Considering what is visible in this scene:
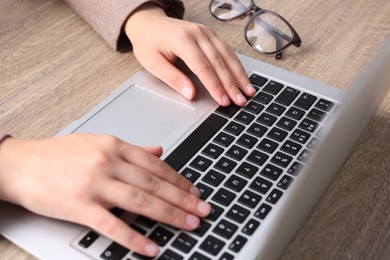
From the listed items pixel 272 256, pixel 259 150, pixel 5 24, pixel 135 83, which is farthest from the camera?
pixel 5 24

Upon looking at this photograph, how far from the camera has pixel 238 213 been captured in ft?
2.25

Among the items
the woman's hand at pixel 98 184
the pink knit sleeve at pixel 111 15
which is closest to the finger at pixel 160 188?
the woman's hand at pixel 98 184

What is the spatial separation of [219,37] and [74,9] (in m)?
0.28

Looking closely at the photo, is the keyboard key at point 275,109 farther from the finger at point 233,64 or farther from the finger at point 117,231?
the finger at point 117,231

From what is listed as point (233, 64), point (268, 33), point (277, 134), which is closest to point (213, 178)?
point (277, 134)

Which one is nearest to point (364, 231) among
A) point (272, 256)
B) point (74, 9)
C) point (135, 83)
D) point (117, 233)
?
point (272, 256)

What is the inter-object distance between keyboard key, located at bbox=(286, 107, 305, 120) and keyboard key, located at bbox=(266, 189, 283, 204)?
0.49 feet

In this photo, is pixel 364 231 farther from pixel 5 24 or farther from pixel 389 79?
pixel 5 24

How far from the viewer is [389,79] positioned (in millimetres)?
675

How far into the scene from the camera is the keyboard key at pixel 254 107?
0.84 metres

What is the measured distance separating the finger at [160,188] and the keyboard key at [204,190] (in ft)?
0.06

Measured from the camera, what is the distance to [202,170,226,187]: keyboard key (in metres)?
0.72

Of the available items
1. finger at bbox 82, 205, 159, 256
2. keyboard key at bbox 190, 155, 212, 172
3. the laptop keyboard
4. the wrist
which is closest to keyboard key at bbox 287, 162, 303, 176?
the laptop keyboard

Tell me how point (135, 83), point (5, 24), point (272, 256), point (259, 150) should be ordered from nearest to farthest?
point (272, 256)
point (259, 150)
point (135, 83)
point (5, 24)
